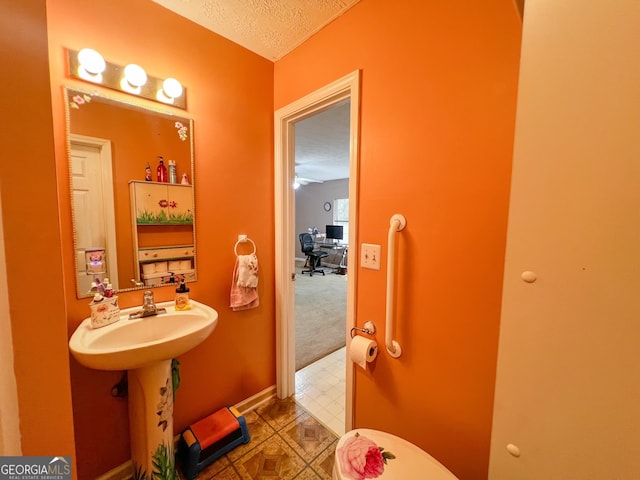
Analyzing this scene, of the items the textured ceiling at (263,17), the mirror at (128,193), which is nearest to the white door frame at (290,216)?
the textured ceiling at (263,17)

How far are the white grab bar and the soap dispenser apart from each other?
1058mm

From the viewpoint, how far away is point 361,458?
33.1 inches

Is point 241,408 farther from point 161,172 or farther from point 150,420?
point 161,172

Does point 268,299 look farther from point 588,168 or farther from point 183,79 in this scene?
point 588,168

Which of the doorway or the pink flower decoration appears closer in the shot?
the pink flower decoration

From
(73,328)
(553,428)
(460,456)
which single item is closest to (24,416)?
(73,328)

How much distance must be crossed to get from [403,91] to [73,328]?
6.04 feet

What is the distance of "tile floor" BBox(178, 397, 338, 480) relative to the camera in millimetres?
1288

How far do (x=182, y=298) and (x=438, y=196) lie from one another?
1372 mm

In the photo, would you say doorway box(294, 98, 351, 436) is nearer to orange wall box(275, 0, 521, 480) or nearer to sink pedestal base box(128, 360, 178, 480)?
orange wall box(275, 0, 521, 480)

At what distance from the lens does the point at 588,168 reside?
1.46ft

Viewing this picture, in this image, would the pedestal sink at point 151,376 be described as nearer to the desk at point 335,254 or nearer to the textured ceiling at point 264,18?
the textured ceiling at point 264,18

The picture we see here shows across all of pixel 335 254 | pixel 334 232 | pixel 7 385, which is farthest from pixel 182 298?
pixel 334 232

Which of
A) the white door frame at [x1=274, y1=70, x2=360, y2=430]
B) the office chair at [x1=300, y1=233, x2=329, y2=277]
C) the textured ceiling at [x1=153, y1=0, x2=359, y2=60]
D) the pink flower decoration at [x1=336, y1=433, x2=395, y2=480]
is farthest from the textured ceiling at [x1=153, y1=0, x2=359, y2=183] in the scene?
the office chair at [x1=300, y1=233, x2=329, y2=277]
